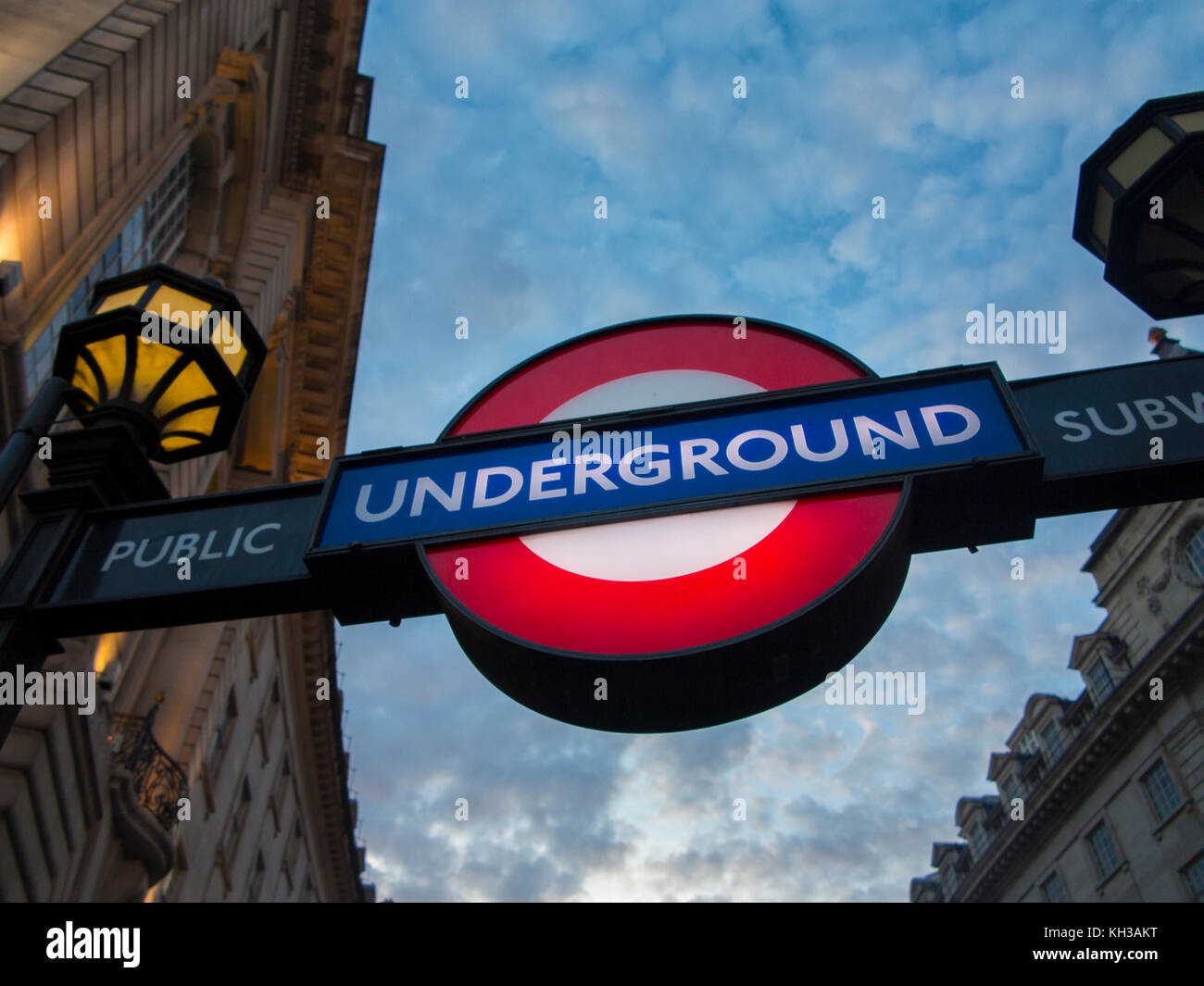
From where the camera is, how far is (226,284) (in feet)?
74.2

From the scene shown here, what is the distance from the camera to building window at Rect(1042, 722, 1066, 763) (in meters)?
39.1

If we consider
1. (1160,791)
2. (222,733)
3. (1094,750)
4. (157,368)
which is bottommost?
(157,368)

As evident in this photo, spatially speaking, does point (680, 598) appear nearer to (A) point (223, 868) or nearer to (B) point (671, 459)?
(B) point (671, 459)

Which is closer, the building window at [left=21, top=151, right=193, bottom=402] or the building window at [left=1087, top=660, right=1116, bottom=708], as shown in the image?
the building window at [left=21, top=151, right=193, bottom=402]

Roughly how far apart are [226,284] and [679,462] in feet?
72.9

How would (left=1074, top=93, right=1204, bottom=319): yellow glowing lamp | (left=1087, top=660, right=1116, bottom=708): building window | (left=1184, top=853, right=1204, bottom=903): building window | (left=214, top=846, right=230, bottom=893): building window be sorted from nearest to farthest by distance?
(left=1074, top=93, right=1204, bottom=319): yellow glowing lamp, (left=214, top=846, right=230, bottom=893): building window, (left=1184, top=853, right=1204, bottom=903): building window, (left=1087, top=660, right=1116, bottom=708): building window

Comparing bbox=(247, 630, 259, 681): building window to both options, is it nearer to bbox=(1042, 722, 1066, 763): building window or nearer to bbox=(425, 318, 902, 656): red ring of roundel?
bbox=(425, 318, 902, 656): red ring of roundel

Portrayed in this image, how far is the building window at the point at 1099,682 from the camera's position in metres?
36.0

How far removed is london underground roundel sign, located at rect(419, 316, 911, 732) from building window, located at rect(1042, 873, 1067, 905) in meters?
41.6

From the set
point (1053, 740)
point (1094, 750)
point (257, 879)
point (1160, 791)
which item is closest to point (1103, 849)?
point (1094, 750)

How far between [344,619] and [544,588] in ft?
2.31

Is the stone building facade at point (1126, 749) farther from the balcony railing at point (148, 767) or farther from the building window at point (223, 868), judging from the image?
the balcony railing at point (148, 767)

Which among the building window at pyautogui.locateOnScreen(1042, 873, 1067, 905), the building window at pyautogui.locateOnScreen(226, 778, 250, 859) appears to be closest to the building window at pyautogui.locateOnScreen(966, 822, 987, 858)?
the building window at pyautogui.locateOnScreen(1042, 873, 1067, 905)
